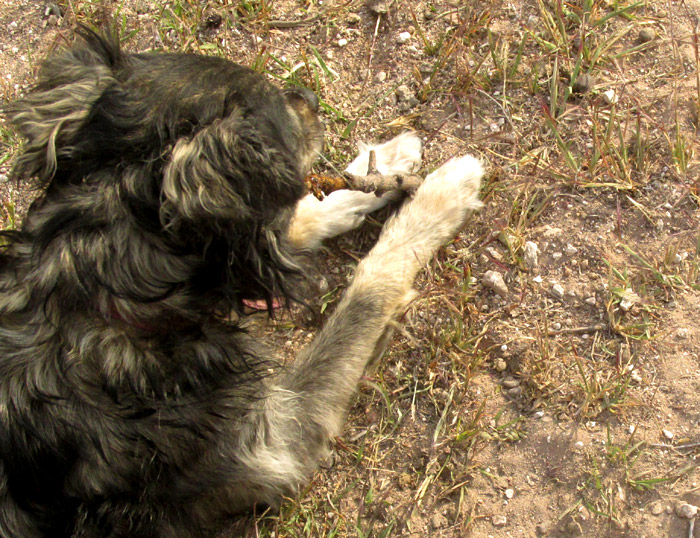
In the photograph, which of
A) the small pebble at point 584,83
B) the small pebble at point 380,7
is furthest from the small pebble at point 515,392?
the small pebble at point 380,7

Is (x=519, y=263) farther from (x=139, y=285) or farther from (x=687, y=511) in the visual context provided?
(x=139, y=285)

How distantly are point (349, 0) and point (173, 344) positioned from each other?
8.81ft

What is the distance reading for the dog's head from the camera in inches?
95.7

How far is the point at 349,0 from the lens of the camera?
4434mm

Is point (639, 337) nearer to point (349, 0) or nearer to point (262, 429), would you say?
point (262, 429)

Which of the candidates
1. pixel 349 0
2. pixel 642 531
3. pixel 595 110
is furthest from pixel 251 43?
pixel 642 531

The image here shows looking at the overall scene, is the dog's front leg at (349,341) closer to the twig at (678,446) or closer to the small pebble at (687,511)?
the twig at (678,446)

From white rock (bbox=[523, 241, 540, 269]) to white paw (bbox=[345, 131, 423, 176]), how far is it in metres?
0.78

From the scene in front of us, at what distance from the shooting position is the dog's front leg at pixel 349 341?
3.18 m

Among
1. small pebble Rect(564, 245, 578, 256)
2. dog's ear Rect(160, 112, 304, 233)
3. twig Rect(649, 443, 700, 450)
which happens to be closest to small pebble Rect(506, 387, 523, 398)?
twig Rect(649, 443, 700, 450)

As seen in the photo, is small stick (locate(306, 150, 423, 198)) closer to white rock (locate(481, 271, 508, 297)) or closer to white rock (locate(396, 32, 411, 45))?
white rock (locate(481, 271, 508, 297))

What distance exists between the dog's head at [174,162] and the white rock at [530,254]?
1.42 m

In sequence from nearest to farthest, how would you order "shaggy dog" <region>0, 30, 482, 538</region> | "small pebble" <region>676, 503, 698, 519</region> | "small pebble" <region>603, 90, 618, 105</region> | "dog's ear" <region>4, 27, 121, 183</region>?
"shaggy dog" <region>0, 30, 482, 538</region> → "dog's ear" <region>4, 27, 121, 183</region> → "small pebble" <region>676, 503, 698, 519</region> → "small pebble" <region>603, 90, 618, 105</region>

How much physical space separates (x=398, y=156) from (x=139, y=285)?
1.94 m
